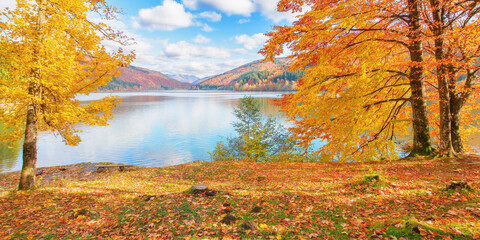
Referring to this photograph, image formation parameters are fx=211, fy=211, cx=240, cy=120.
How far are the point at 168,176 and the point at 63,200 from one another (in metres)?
4.11

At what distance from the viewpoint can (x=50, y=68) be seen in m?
6.68

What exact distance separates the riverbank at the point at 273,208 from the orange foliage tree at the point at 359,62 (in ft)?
7.77

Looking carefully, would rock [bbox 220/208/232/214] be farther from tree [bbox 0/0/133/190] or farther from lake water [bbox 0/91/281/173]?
lake water [bbox 0/91/281/173]

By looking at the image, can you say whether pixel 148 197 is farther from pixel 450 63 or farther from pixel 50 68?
pixel 450 63

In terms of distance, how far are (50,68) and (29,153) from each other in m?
3.67

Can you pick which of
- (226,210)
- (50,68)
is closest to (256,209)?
(226,210)

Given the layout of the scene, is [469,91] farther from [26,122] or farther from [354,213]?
[26,122]

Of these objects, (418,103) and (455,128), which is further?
(418,103)

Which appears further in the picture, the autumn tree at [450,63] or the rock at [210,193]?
the autumn tree at [450,63]

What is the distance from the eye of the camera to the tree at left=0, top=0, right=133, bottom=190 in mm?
6742

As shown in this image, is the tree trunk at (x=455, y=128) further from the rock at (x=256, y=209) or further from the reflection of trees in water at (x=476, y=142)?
the reflection of trees in water at (x=476, y=142)

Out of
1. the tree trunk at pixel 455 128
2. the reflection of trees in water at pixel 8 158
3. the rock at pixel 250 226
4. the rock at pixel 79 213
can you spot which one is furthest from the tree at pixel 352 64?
the reflection of trees in water at pixel 8 158

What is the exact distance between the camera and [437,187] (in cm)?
592

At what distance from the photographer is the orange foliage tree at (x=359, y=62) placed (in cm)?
796
